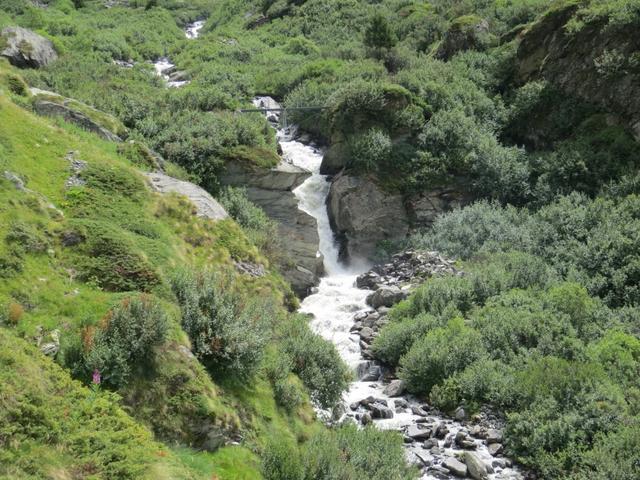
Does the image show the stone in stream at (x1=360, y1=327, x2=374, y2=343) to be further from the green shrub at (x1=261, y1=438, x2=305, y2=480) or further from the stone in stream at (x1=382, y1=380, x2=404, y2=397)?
the green shrub at (x1=261, y1=438, x2=305, y2=480)

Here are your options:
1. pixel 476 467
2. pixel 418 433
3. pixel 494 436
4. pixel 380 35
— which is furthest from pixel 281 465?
pixel 380 35

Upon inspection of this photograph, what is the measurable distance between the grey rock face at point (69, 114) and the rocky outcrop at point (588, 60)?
25.8 meters

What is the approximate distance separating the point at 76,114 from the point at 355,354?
1399cm

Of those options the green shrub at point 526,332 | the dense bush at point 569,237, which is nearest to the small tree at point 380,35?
the dense bush at point 569,237

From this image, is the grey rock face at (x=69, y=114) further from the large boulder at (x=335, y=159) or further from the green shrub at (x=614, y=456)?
the green shrub at (x=614, y=456)

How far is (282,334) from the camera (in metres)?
15.8

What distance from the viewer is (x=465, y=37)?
43094 mm

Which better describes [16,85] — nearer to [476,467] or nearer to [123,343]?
[123,343]

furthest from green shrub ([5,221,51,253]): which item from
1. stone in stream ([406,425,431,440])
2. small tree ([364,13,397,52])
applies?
small tree ([364,13,397,52])

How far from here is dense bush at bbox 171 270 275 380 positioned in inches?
462

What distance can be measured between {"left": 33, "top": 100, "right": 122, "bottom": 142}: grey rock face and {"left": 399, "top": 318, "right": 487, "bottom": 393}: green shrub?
1424cm

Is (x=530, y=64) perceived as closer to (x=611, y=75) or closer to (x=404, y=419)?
(x=611, y=75)

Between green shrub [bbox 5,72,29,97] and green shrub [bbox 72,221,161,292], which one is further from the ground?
green shrub [bbox 5,72,29,97]

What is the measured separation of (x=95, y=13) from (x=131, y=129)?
46266 millimetres
